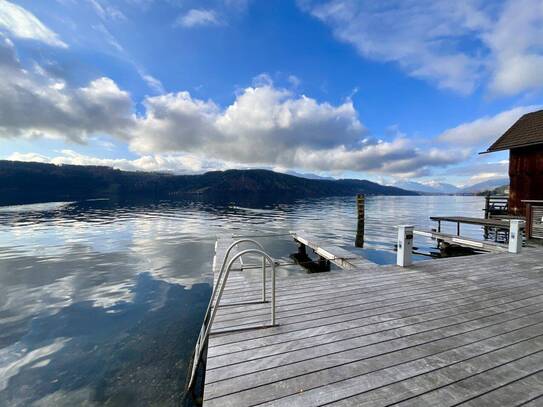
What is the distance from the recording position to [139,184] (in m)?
138

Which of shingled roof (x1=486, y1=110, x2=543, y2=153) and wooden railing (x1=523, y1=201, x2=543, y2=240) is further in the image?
shingled roof (x1=486, y1=110, x2=543, y2=153)

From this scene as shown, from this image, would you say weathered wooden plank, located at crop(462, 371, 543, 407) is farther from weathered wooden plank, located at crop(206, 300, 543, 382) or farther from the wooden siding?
the wooden siding

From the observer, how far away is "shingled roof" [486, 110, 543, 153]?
19.0 m

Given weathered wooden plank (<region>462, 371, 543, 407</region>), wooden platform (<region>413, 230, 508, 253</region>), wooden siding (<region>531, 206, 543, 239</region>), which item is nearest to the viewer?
weathered wooden plank (<region>462, 371, 543, 407</region>)

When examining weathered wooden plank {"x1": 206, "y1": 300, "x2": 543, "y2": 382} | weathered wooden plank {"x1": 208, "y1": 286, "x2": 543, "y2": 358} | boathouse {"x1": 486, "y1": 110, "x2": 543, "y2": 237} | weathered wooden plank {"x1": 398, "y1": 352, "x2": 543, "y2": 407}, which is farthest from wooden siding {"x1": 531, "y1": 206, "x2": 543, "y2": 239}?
weathered wooden plank {"x1": 398, "y1": 352, "x2": 543, "y2": 407}

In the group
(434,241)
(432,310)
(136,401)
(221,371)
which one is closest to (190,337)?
(136,401)

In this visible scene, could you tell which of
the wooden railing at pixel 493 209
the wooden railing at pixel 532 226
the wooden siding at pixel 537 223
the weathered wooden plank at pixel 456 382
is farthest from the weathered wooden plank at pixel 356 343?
the wooden railing at pixel 493 209

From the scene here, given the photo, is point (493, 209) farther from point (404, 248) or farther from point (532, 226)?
point (404, 248)

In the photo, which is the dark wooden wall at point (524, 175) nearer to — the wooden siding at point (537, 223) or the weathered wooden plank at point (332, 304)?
the wooden siding at point (537, 223)

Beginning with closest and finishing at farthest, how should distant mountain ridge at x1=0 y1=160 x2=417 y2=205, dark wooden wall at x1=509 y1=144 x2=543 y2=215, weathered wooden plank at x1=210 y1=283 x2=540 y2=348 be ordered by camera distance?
weathered wooden plank at x1=210 y1=283 x2=540 y2=348, dark wooden wall at x1=509 y1=144 x2=543 y2=215, distant mountain ridge at x1=0 y1=160 x2=417 y2=205

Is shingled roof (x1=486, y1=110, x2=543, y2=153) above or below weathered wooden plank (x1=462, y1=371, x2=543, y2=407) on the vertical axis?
above

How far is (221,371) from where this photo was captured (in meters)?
2.97

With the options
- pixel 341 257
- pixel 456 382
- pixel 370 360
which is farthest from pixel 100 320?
pixel 456 382

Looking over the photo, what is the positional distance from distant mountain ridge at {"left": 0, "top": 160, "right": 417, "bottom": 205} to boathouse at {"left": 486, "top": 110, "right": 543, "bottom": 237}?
79556 mm
